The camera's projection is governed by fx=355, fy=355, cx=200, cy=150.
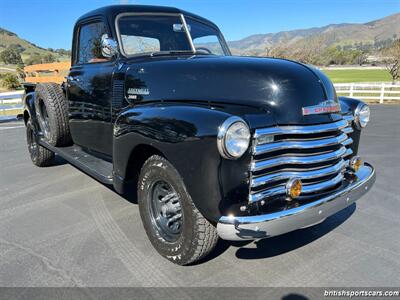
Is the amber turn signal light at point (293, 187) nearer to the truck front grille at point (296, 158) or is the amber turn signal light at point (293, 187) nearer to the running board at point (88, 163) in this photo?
the truck front grille at point (296, 158)

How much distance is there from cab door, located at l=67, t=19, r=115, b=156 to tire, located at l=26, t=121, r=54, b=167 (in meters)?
1.32

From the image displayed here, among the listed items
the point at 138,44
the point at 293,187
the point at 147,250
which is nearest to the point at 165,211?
the point at 147,250

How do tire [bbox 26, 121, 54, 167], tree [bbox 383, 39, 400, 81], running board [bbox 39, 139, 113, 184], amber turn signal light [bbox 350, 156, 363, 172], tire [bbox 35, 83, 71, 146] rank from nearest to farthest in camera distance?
amber turn signal light [bbox 350, 156, 363, 172]
running board [bbox 39, 139, 113, 184]
tire [bbox 35, 83, 71, 146]
tire [bbox 26, 121, 54, 167]
tree [bbox 383, 39, 400, 81]

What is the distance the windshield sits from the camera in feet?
12.3

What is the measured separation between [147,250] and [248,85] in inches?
63.9

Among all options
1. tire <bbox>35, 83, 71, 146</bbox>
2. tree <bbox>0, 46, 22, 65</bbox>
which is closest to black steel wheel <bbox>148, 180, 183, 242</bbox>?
tire <bbox>35, 83, 71, 146</bbox>

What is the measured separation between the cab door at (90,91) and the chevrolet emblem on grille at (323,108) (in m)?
2.07

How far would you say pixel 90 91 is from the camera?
161 inches

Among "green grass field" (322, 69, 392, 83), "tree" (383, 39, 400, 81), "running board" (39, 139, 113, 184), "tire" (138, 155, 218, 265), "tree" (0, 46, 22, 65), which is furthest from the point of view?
"tree" (0, 46, 22, 65)

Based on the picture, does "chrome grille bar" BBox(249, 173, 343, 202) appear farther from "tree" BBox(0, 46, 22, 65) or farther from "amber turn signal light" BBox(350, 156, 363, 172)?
"tree" BBox(0, 46, 22, 65)

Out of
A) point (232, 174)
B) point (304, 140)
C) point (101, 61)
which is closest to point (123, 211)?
point (101, 61)

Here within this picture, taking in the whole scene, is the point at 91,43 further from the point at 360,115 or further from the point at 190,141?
the point at 360,115

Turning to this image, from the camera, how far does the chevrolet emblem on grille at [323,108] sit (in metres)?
2.63

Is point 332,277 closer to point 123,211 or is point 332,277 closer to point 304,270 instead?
point 304,270
